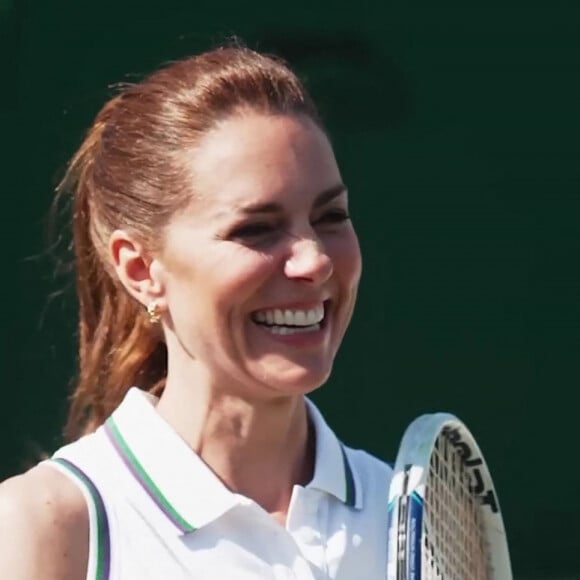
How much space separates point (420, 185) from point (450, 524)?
1.90m

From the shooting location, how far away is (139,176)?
238 cm

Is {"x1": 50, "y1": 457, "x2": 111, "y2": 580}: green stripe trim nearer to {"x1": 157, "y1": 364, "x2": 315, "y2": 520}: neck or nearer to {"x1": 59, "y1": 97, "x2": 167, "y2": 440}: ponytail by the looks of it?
{"x1": 157, "y1": 364, "x2": 315, "y2": 520}: neck

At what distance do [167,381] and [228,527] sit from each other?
0.24m

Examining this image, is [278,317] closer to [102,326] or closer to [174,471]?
[174,471]

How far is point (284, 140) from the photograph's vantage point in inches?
90.0

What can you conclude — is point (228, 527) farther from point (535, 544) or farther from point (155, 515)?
point (535, 544)

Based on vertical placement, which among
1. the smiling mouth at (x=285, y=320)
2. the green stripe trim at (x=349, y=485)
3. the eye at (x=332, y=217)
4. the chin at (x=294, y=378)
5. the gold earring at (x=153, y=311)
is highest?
the eye at (x=332, y=217)

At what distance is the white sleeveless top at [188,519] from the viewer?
7.21 feet

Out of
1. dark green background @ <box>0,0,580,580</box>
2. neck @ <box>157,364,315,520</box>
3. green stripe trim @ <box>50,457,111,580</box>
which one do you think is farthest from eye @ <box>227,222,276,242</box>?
dark green background @ <box>0,0,580,580</box>

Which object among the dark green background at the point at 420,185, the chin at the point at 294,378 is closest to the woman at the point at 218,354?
the chin at the point at 294,378

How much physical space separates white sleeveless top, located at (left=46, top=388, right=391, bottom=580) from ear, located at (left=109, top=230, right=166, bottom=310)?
0.13 metres

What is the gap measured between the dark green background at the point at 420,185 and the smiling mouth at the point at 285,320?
211 centimetres

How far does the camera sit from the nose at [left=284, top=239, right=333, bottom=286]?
2.21 metres

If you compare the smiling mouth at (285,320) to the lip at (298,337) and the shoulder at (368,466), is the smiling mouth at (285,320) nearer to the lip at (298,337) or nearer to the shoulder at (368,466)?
the lip at (298,337)
